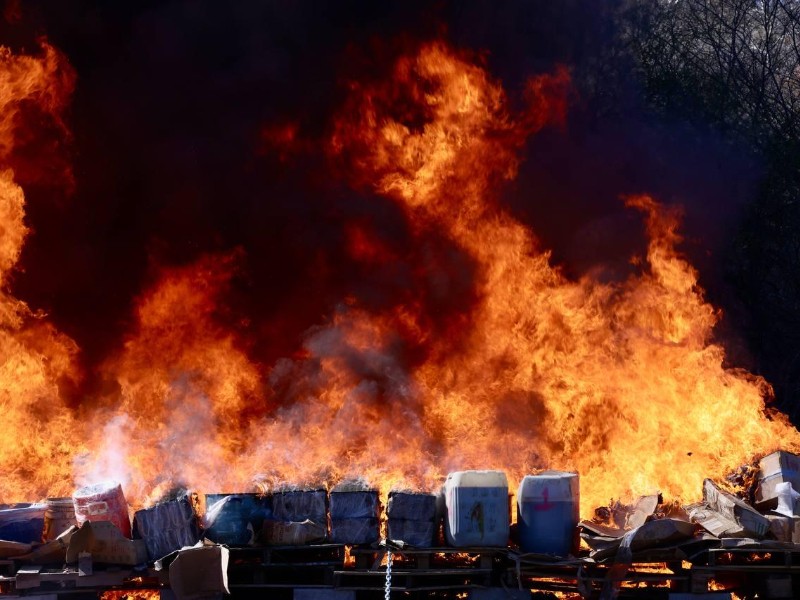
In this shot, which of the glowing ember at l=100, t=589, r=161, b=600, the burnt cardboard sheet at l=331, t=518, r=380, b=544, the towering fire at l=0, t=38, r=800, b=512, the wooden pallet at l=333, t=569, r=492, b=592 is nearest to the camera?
the wooden pallet at l=333, t=569, r=492, b=592

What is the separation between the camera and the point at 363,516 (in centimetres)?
776

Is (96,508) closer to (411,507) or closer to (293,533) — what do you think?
(293,533)

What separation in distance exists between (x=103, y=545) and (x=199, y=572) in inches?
34.8

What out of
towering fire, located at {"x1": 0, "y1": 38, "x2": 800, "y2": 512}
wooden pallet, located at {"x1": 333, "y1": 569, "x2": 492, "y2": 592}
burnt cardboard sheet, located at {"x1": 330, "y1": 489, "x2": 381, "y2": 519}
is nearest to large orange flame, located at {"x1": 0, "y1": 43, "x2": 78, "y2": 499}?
towering fire, located at {"x1": 0, "y1": 38, "x2": 800, "y2": 512}

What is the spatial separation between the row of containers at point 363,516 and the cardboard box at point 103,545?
8.4 inches

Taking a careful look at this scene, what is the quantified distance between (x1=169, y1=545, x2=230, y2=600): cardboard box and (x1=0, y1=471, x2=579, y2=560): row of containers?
331 millimetres

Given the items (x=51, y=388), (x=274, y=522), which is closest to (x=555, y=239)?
(x=274, y=522)

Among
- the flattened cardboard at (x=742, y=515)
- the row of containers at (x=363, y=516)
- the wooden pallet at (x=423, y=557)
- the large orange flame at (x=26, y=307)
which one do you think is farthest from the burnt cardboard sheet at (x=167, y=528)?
the flattened cardboard at (x=742, y=515)

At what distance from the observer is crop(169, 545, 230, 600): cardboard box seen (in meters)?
7.34

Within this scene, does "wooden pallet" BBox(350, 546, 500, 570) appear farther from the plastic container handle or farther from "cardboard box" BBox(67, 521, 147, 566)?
the plastic container handle

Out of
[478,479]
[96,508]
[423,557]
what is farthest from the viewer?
[96,508]

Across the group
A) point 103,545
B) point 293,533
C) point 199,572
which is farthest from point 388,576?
point 103,545

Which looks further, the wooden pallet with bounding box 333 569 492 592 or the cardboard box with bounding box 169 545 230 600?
the wooden pallet with bounding box 333 569 492 592

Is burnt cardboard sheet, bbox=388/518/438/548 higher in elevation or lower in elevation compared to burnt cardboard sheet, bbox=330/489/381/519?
lower
